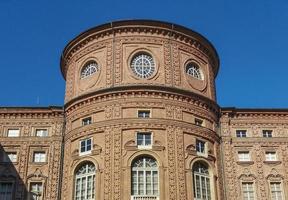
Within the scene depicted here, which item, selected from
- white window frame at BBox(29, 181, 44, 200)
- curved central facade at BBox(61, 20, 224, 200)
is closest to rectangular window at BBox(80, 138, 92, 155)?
curved central facade at BBox(61, 20, 224, 200)

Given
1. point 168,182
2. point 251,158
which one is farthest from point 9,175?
A: point 251,158

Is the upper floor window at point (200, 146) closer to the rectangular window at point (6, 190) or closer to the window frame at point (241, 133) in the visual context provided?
the window frame at point (241, 133)

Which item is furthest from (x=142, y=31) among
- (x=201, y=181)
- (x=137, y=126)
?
(x=201, y=181)

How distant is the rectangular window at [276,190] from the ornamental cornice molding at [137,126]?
7.00 m

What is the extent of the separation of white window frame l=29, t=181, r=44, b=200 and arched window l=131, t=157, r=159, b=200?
8.67 meters

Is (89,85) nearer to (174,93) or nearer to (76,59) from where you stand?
(76,59)

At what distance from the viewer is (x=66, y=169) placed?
38094 mm

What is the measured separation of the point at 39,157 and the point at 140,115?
9953 mm

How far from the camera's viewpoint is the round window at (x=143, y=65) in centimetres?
3906

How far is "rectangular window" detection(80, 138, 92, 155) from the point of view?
37281mm

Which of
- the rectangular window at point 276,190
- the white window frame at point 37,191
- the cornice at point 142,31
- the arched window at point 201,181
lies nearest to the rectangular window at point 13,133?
the white window frame at point 37,191

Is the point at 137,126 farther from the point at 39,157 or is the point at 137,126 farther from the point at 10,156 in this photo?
the point at 10,156

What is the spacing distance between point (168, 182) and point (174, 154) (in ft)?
7.51


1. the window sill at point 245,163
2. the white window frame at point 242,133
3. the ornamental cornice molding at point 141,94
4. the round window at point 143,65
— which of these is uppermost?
the round window at point 143,65
